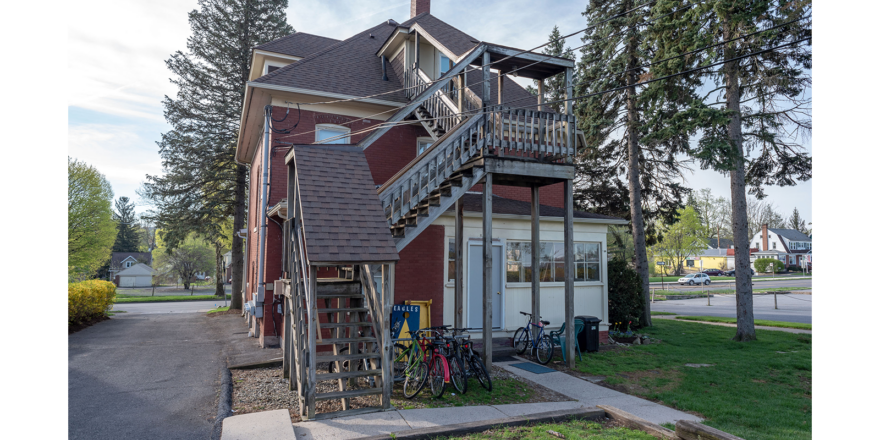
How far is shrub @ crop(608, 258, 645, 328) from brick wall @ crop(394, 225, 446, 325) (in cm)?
689

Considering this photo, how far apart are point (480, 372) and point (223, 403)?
4.06 metres

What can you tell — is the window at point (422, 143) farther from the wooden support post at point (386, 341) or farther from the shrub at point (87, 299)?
the shrub at point (87, 299)

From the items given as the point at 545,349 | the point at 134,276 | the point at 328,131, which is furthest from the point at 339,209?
the point at 134,276

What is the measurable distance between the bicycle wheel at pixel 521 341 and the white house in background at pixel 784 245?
7778cm

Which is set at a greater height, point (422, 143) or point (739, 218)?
point (422, 143)

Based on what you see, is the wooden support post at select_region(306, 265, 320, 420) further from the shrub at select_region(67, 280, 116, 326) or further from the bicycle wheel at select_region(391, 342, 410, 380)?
the shrub at select_region(67, 280, 116, 326)

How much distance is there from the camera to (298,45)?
17031 millimetres

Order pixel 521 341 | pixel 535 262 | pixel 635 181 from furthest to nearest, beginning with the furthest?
pixel 635 181 < pixel 521 341 < pixel 535 262

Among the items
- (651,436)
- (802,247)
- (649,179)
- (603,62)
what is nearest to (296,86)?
(651,436)

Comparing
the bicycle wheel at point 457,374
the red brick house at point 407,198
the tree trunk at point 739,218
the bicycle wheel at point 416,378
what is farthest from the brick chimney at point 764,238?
the bicycle wheel at point 416,378

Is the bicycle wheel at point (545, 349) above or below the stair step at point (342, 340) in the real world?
below

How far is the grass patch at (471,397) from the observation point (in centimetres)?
721

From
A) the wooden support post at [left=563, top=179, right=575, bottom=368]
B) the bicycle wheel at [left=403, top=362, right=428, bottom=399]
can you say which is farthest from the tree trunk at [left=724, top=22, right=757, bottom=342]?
the bicycle wheel at [left=403, top=362, right=428, bottom=399]

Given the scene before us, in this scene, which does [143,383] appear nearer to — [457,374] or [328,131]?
[457,374]
